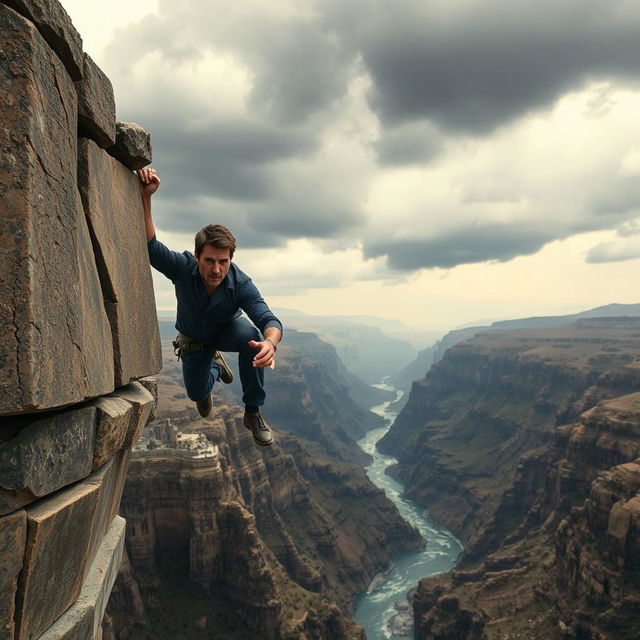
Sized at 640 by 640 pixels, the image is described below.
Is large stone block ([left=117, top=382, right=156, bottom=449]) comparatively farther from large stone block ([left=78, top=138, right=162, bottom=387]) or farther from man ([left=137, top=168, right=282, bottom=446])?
man ([left=137, top=168, right=282, bottom=446])

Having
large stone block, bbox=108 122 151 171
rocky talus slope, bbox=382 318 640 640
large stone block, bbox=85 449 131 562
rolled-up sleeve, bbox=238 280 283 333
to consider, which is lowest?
rocky talus slope, bbox=382 318 640 640

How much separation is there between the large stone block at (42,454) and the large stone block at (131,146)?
4.07 m

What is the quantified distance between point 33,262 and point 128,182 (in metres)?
4.10

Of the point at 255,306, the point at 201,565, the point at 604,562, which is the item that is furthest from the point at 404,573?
the point at 255,306

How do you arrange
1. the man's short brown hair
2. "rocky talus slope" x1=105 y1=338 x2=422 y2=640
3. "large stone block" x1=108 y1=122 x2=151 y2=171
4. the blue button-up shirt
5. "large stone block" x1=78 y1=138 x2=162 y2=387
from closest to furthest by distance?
1. "large stone block" x1=78 y1=138 x2=162 y2=387
2. "large stone block" x1=108 y1=122 x2=151 y2=171
3. the man's short brown hair
4. the blue button-up shirt
5. "rocky talus slope" x1=105 y1=338 x2=422 y2=640

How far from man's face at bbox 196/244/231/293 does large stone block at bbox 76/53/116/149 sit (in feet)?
6.96

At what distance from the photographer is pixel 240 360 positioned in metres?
9.55

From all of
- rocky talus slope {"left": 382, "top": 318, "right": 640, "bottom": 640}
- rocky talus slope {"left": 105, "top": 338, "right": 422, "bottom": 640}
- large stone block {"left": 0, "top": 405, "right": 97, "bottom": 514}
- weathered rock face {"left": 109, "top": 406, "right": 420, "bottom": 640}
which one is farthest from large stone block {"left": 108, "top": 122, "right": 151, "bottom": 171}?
rocky talus slope {"left": 382, "top": 318, "right": 640, "bottom": 640}

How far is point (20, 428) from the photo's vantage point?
4.82 meters

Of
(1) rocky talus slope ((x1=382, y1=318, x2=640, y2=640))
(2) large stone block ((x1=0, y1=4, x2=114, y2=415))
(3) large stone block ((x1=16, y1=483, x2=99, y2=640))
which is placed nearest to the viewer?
(2) large stone block ((x1=0, y1=4, x2=114, y2=415))

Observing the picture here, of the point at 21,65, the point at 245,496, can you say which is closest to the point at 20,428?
the point at 21,65

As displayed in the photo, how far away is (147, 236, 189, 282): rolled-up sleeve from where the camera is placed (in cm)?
923

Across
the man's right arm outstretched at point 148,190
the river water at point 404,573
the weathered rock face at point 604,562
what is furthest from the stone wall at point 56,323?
the river water at point 404,573

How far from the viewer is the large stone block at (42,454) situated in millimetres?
4703
